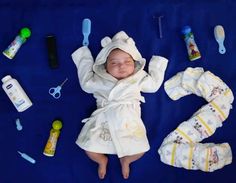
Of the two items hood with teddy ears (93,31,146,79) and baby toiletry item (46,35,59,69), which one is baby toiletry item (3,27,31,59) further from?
hood with teddy ears (93,31,146,79)

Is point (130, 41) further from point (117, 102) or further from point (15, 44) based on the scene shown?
point (15, 44)

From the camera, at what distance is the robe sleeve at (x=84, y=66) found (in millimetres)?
1914

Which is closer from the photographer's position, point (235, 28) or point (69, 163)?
point (69, 163)

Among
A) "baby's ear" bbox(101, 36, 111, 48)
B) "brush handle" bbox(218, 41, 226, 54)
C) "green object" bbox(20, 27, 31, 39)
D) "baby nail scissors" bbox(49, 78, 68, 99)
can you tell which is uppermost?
"green object" bbox(20, 27, 31, 39)

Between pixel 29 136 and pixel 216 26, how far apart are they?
1073 millimetres

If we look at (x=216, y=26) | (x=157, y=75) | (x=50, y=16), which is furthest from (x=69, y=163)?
(x=216, y=26)

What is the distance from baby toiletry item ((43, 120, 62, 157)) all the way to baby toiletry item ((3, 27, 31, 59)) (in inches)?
16.1

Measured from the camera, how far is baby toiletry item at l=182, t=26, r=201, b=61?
6.49ft

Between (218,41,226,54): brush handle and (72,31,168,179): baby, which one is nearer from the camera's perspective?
(72,31,168,179): baby

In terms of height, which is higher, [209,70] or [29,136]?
[209,70]

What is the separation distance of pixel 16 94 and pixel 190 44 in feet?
2.87

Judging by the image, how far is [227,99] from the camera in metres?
1.94

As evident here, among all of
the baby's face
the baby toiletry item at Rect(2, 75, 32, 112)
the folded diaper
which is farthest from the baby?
the baby toiletry item at Rect(2, 75, 32, 112)

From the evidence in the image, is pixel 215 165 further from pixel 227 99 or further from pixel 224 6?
pixel 224 6
